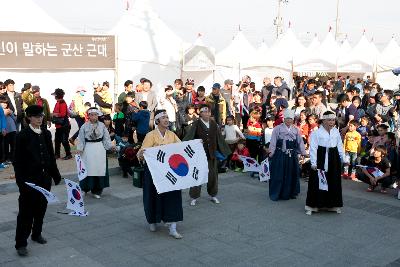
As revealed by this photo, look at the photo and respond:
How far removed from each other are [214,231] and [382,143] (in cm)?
474

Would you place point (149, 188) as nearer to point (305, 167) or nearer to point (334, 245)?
point (334, 245)

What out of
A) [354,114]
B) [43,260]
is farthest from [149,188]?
[354,114]

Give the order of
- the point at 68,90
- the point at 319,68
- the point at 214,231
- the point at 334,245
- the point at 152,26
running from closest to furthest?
the point at 334,245, the point at 214,231, the point at 68,90, the point at 152,26, the point at 319,68

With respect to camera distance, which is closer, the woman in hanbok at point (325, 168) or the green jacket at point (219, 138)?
the woman in hanbok at point (325, 168)

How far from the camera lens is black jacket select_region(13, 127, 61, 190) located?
566 cm

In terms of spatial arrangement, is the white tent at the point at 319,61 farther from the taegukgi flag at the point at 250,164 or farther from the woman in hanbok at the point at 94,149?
the woman in hanbok at the point at 94,149

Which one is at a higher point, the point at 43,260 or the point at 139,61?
the point at 139,61

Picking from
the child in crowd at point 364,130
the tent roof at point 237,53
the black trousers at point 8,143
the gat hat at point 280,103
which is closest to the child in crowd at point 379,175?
the child in crowd at point 364,130

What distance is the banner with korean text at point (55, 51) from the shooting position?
1245 centimetres

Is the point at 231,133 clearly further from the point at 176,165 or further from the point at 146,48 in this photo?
the point at 146,48

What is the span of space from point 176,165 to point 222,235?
46.4 inches

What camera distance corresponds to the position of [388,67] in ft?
88.8

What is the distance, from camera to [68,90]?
13.7 m

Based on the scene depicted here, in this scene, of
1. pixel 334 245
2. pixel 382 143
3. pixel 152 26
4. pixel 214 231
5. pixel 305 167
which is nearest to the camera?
pixel 334 245
